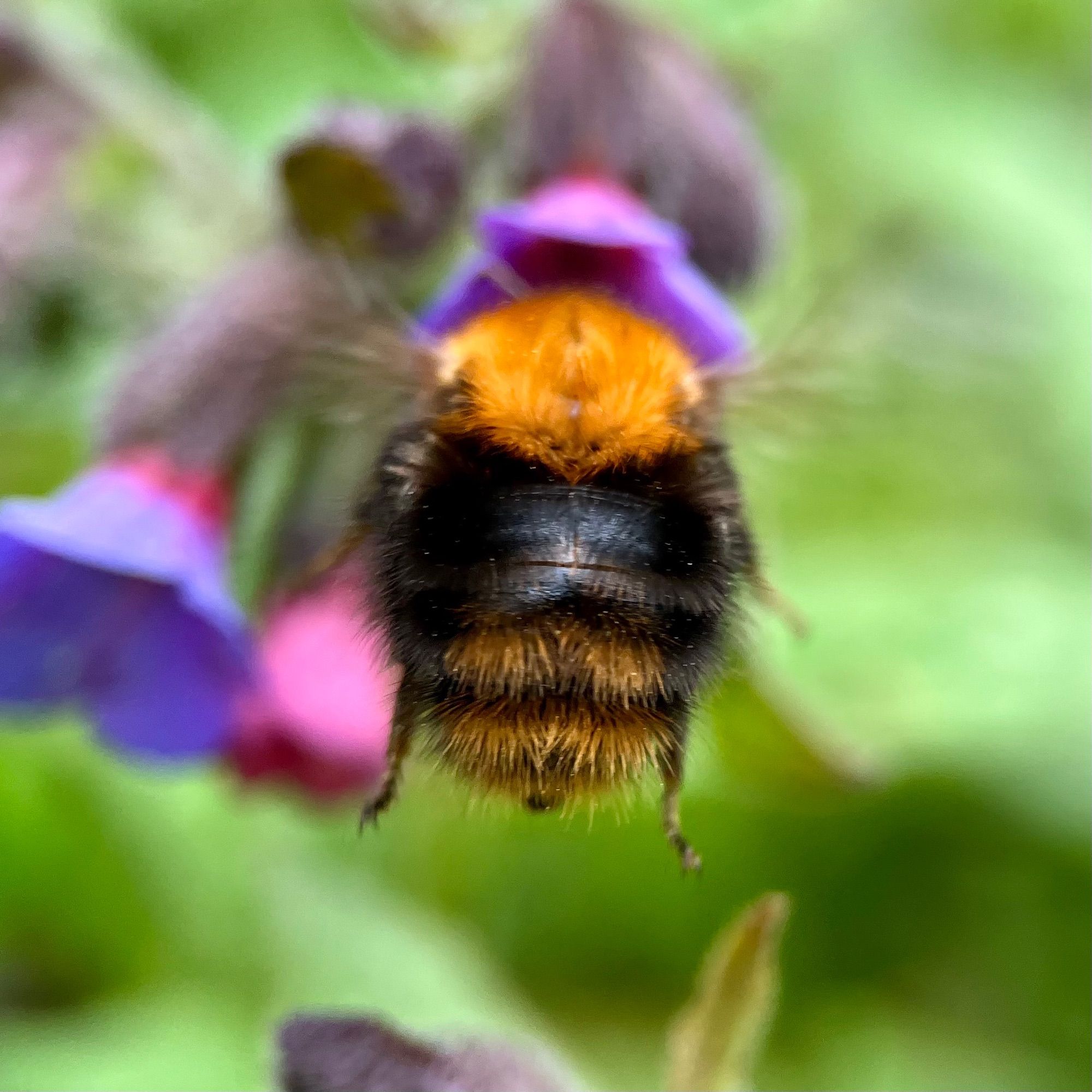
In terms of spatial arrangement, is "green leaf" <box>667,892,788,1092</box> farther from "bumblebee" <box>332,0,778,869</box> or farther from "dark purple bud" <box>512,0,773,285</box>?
"dark purple bud" <box>512,0,773,285</box>

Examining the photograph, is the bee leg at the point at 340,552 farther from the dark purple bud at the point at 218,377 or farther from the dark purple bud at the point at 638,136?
the dark purple bud at the point at 638,136

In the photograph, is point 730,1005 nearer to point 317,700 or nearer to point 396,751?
point 396,751

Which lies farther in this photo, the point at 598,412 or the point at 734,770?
the point at 734,770

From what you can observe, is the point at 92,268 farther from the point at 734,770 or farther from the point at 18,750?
the point at 734,770

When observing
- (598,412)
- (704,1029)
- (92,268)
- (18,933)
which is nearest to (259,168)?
(92,268)

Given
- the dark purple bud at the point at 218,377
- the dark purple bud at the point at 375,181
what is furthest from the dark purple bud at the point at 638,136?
the dark purple bud at the point at 218,377

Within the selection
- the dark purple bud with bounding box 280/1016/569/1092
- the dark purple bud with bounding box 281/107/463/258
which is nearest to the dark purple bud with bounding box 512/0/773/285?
the dark purple bud with bounding box 281/107/463/258
